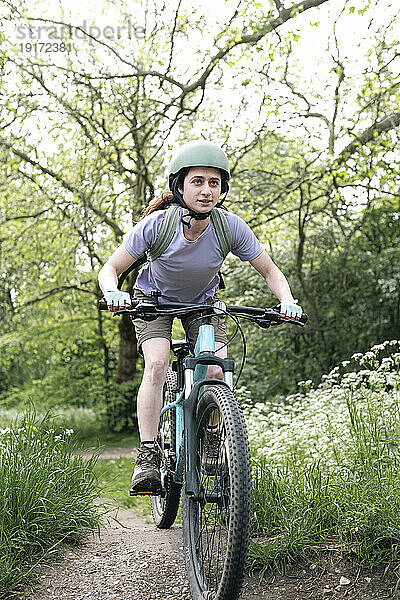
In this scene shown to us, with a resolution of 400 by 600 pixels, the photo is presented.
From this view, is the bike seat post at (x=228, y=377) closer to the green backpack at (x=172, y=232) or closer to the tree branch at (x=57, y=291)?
the green backpack at (x=172, y=232)

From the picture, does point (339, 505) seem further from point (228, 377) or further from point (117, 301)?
point (117, 301)

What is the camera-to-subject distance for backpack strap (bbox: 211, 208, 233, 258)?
3.38m

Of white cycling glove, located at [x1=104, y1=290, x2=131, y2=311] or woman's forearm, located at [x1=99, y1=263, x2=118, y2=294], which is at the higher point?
woman's forearm, located at [x1=99, y1=263, x2=118, y2=294]

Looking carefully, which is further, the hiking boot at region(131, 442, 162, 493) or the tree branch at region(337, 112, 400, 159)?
the tree branch at region(337, 112, 400, 159)

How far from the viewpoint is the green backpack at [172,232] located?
3303 millimetres


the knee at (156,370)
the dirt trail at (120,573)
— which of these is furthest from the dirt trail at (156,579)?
the knee at (156,370)

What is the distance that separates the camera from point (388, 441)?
3447mm

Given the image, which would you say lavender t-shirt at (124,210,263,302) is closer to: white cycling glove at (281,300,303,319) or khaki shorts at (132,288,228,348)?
khaki shorts at (132,288,228,348)

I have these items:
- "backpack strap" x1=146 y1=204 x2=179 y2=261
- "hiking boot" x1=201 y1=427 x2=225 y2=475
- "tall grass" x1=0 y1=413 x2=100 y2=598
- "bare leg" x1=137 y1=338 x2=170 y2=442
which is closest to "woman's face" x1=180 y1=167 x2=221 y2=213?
"backpack strap" x1=146 y1=204 x2=179 y2=261

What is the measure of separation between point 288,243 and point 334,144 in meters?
1.83

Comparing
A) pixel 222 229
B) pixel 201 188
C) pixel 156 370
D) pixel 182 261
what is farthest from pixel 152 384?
pixel 201 188

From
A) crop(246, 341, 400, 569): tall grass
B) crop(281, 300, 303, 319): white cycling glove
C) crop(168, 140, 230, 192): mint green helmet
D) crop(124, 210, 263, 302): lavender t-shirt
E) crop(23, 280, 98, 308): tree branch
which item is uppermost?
crop(23, 280, 98, 308): tree branch

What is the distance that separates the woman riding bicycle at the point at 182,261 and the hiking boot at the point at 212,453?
451 millimetres

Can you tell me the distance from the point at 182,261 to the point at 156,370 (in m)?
0.55
